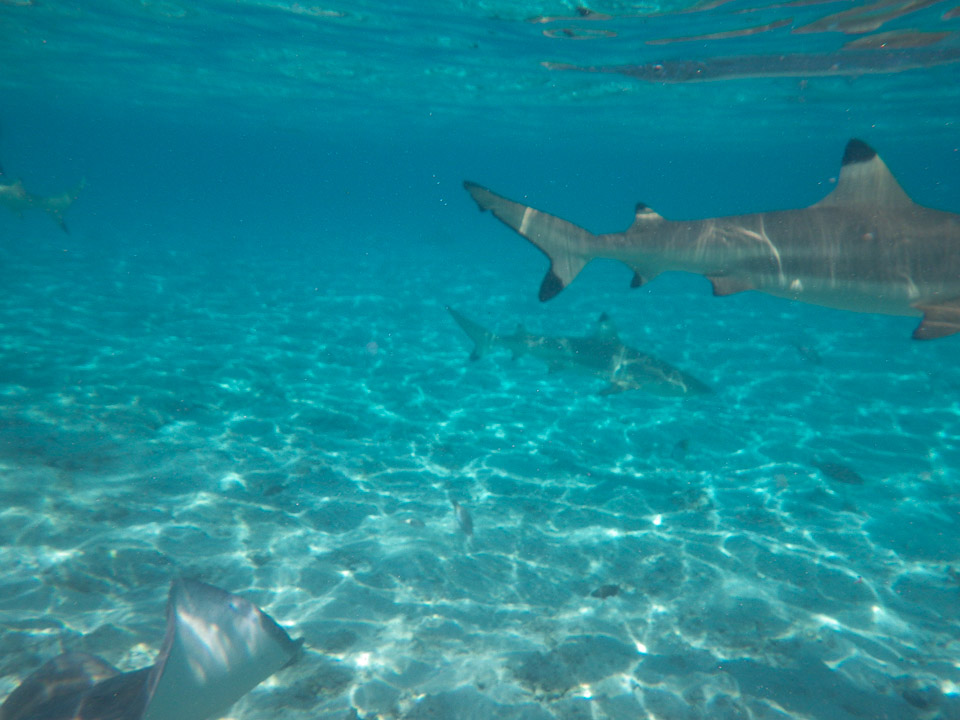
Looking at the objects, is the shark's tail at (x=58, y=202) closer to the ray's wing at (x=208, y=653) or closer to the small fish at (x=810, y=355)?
the ray's wing at (x=208, y=653)

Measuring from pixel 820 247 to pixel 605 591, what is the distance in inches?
190

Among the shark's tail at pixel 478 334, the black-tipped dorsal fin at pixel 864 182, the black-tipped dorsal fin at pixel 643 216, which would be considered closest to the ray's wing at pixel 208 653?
the black-tipped dorsal fin at pixel 643 216

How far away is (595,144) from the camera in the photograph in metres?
55.2

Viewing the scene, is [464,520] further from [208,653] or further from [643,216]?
[643,216]

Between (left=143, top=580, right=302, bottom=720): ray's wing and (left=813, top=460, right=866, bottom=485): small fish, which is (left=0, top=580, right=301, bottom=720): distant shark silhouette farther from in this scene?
(left=813, top=460, right=866, bottom=485): small fish

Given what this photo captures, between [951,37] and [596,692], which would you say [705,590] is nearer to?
[596,692]

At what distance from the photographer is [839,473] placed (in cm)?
1000

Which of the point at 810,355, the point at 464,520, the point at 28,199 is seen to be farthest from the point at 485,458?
the point at 28,199

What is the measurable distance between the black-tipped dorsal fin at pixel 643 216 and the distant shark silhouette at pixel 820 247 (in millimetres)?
11

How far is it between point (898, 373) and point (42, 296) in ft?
95.2

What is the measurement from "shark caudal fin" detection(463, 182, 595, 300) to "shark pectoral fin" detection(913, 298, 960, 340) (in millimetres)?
3065

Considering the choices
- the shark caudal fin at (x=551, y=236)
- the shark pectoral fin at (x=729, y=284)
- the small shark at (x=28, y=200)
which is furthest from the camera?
the small shark at (x=28, y=200)

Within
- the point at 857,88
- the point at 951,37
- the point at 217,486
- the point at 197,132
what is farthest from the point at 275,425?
the point at 197,132

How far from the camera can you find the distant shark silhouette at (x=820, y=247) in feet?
15.9
